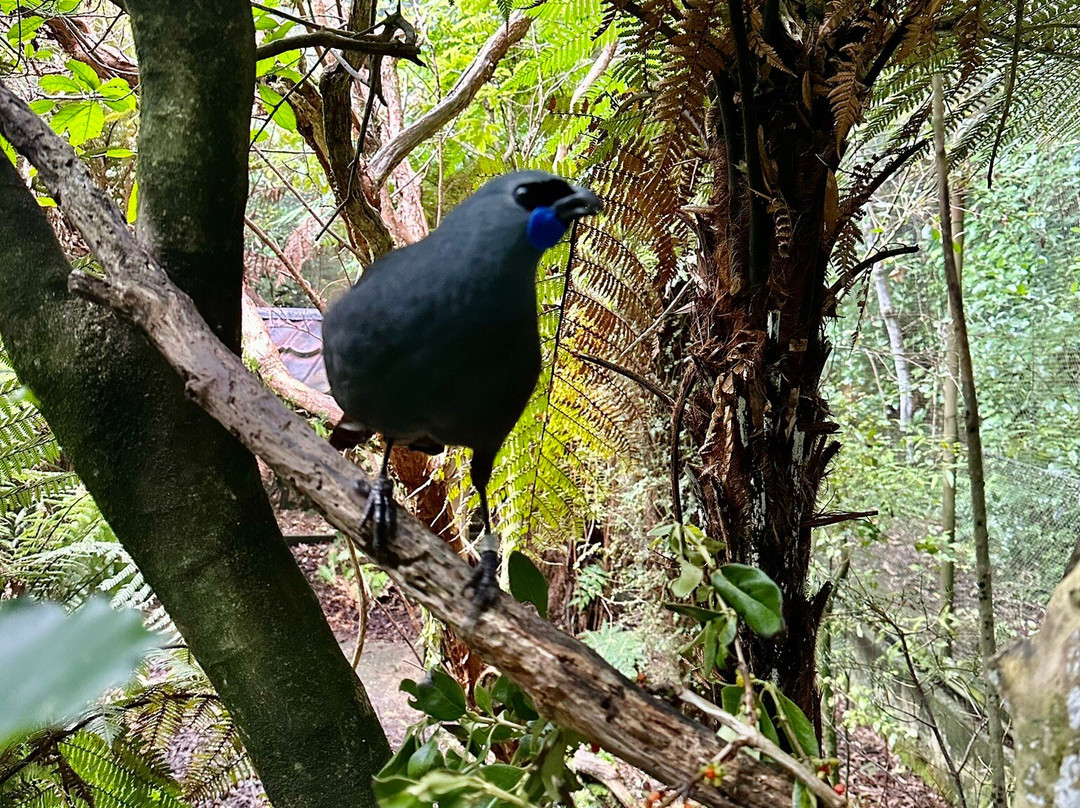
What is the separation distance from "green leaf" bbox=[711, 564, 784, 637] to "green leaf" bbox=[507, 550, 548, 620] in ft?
0.68

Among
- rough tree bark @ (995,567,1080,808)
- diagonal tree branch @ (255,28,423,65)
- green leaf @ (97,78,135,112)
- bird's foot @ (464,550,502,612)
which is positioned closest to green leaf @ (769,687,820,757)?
rough tree bark @ (995,567,1080,808)

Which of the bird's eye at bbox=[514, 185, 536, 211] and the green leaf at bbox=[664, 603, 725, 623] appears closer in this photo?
the green leaf at bbox=[664, 603, 725, 623]

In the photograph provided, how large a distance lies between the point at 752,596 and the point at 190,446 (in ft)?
2.29

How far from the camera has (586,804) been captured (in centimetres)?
212

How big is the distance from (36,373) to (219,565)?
0.34 m

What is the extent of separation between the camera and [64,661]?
29 cm

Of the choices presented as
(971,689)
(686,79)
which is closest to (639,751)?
(686,79)

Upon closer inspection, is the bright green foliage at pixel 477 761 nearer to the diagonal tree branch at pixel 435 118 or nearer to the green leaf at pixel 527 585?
the green leaf at pixel 527 585

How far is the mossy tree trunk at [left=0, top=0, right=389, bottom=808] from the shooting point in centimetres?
91

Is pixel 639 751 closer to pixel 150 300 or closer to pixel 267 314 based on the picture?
pixel 150 300

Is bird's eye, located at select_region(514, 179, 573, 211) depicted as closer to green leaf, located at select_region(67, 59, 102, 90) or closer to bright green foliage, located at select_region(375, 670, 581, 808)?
bright green foliage, located at select_region(375, 670, 581, 808)

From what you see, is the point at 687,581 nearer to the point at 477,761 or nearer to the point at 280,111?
the point at 477,761

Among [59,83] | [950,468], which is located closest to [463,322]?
[59,83]

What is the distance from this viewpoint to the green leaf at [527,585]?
86 centimetres
